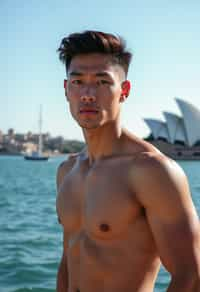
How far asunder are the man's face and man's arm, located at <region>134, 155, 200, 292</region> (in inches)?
9.4

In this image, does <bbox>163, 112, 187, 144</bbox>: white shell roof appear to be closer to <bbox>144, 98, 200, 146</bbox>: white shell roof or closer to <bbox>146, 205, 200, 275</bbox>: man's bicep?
<bbox>144, 98, 200, 146</bbox>: white shell roof

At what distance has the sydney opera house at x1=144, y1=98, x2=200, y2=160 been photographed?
4412cm

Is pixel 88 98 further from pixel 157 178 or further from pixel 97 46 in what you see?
pixel 157 178

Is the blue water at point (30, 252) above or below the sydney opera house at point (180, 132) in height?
above

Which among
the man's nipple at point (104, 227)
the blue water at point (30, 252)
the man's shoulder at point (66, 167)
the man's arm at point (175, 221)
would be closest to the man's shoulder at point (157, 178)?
the man's arm at point (175, 221)

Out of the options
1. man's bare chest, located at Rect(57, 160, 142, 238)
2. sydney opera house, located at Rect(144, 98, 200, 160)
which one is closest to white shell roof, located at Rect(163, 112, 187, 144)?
sydney opera house, located at Rect(144, 98, 200, 160)

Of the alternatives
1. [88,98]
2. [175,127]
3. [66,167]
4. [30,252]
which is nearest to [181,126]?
[175,127]

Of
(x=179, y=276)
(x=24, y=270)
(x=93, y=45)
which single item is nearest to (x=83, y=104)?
(x=93, y=45)

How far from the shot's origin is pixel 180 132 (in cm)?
5009

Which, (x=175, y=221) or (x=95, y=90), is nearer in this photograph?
(x=175, y=221)

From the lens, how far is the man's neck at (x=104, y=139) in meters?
1.55

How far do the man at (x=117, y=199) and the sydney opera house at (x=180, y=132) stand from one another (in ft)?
139

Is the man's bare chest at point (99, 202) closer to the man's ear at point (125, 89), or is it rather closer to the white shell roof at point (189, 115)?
the man's ear at point (125, 89)

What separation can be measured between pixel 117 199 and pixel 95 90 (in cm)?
31
